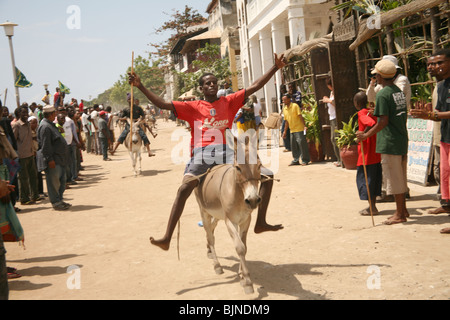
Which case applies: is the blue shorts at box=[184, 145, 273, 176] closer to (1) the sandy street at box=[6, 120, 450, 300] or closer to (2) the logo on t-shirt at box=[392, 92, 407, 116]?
(1) the sandy street at box=[6, 120, 450, 300]

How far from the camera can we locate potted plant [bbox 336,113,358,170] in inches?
453

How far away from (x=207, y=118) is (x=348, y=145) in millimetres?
6753

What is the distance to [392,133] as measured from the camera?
696cm

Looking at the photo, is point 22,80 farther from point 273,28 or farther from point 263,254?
point 263,254

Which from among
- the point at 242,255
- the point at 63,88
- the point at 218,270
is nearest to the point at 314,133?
the point at 218,270

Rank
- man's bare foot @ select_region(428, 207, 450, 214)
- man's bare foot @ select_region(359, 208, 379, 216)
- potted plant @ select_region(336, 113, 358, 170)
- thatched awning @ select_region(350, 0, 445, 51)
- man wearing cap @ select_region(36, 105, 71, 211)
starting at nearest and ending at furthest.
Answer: man's bare foot @ select_region(428, 207, 450, 214) < man's bare foot @ select_region(359, 208, 379, 216) < thatched awning @ select_region(350, 0, 445, 51) < man wearing cap @ select_region(36, 105, 71, 211) < potted plant @ select_region(336, 113, 358, 170)

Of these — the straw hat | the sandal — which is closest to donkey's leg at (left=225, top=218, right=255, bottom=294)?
the sandal

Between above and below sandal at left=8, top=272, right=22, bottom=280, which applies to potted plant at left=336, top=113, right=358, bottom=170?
above

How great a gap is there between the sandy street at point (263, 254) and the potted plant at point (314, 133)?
11.1ft

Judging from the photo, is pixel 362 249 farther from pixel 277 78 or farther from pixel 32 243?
pixel 277 78

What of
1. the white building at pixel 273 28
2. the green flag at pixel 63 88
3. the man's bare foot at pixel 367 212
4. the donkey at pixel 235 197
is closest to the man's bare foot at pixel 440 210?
the man's bare foot at pixel 367 212

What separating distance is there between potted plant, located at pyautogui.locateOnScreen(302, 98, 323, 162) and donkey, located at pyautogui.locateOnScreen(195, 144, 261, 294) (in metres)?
8.64

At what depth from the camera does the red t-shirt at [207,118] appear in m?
5.73
